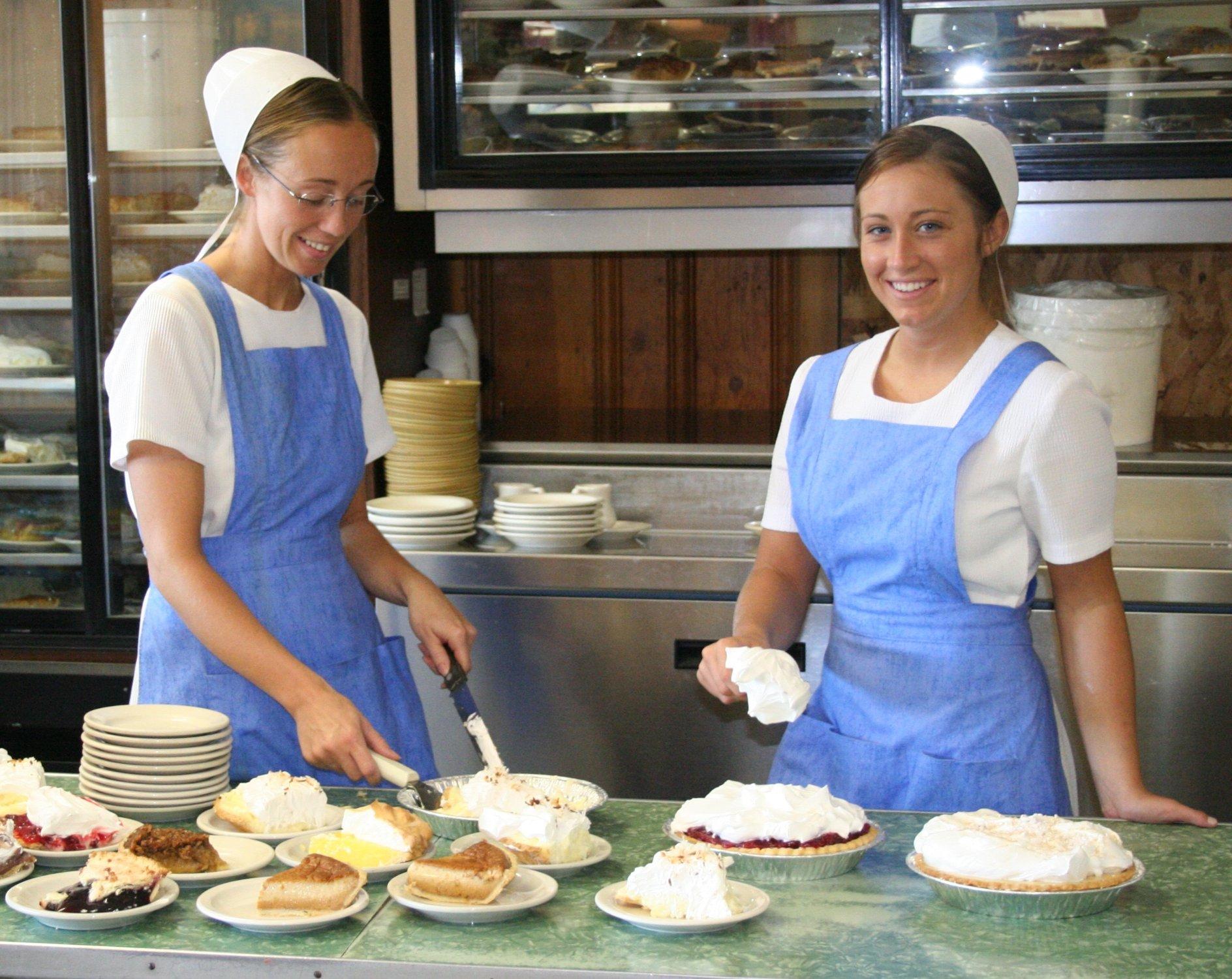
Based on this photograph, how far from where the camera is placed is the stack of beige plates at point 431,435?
3.70 m

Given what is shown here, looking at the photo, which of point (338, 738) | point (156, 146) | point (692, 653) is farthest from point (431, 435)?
point (338, 738)

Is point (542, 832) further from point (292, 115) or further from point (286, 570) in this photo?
point (292, 115)

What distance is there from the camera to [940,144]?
6.79 ft

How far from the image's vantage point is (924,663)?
6.73 feet

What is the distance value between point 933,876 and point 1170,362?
3209mm

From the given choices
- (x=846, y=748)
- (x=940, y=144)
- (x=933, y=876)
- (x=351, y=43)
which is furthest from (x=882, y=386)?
(x=351, y=43)

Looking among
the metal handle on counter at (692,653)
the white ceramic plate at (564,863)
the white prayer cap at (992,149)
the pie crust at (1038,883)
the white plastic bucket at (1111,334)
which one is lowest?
the metal handle on counter at (692,653)

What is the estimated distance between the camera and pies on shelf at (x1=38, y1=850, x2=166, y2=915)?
1362 millimetres

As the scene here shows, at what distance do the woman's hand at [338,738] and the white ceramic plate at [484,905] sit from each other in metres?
0.33

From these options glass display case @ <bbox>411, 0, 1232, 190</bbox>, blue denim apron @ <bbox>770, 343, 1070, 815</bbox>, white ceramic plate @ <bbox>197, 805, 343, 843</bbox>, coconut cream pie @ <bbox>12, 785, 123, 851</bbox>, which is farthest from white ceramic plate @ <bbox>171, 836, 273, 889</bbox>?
glass display case @ <bbox>411, 0, 1232, 190</bbox>

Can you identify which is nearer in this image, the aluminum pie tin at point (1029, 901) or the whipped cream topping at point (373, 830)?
the aluminum pie tin at point (1029, 901)

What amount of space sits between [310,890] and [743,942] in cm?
41

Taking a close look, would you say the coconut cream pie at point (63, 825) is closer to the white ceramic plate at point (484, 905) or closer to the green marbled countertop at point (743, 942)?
the green marbled countertop at point (743, 942)

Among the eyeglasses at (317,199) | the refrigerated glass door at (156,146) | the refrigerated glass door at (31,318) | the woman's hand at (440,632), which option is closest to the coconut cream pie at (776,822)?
the woman's hand at (440,632)
